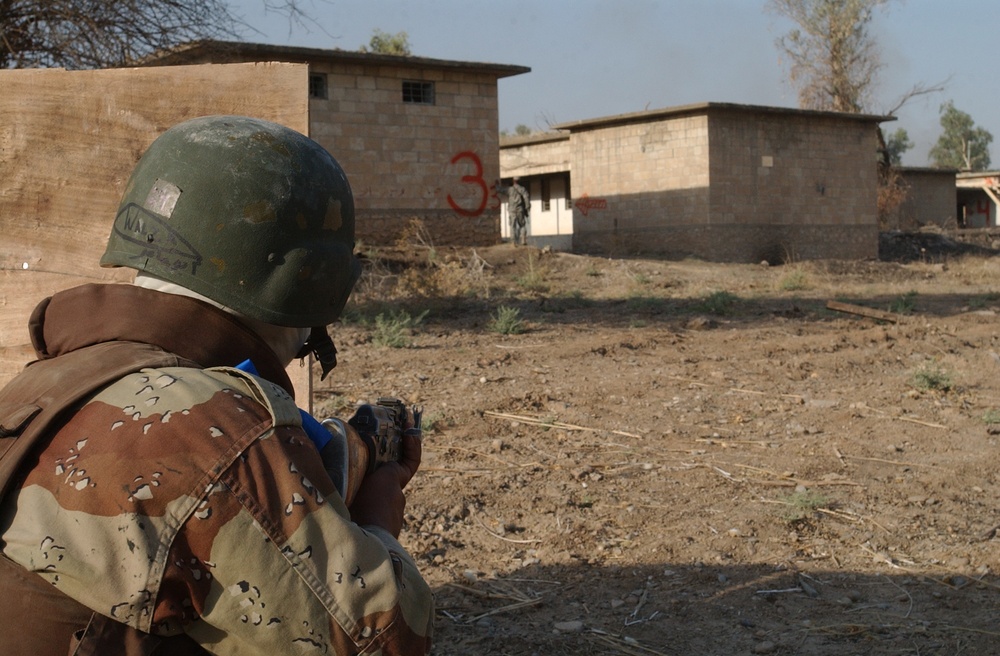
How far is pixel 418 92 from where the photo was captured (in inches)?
669

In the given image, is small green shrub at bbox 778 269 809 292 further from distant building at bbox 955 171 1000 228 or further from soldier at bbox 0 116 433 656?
distant building at bbox 955 171 1000 228

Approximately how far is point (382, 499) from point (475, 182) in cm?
1609

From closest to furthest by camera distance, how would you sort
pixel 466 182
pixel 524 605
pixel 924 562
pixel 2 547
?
1. pixel 2 547
2. pixel 524 605
3. pixel 924 562
4. pixel 466 182

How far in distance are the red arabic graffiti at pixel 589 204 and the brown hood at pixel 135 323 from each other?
21.0m

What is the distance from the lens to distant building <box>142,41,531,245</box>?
16031mm

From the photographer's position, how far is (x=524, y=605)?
3.45 metres

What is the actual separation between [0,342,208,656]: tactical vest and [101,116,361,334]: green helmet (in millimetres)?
237

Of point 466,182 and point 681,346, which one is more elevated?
→ point 466,182

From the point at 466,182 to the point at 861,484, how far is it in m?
13.2

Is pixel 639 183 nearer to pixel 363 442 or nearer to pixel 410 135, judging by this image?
pixel 410 135

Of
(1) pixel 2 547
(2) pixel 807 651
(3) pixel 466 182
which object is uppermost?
(3) pixel 466 182

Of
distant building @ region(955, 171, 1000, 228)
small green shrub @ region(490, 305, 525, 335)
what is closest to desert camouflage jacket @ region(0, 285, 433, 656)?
small green shrub @ region(490, 305, 525, 335)

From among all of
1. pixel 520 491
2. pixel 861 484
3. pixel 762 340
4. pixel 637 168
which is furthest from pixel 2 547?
pixel 637 168

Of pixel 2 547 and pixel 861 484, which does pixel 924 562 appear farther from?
pixel 2 547
